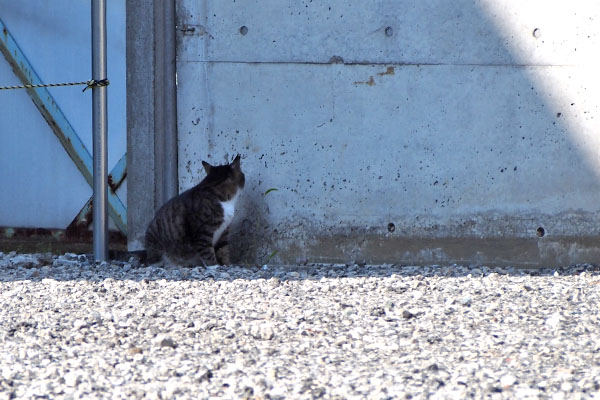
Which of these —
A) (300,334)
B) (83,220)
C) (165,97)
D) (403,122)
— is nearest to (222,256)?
(165,97)

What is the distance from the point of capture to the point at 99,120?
509 centimetres

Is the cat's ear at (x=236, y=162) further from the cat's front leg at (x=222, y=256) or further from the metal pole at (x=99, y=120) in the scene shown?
the metal pole at (x=99, y=120)

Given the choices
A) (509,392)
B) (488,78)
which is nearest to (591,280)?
(488,78)

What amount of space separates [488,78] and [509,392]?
294 centimetres

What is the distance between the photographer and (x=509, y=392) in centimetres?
252

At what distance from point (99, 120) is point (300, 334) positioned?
94.8 inches

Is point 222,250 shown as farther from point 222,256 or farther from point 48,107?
point 48,107

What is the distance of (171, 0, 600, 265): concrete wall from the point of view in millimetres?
5059

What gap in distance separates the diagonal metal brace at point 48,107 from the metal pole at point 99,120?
718mm

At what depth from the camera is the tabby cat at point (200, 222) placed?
5.10 m

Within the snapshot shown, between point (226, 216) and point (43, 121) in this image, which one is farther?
point (43, 121)

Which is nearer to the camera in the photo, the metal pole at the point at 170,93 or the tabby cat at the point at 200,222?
the tabby cat at the point at 200,222

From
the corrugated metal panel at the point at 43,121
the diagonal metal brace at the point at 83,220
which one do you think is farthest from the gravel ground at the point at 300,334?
the corrugated metal panel at the point at 43,121

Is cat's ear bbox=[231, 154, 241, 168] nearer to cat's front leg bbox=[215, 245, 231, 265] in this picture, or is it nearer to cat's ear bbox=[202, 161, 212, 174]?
cat's ear bbox=[202, 161, 212, 174]
